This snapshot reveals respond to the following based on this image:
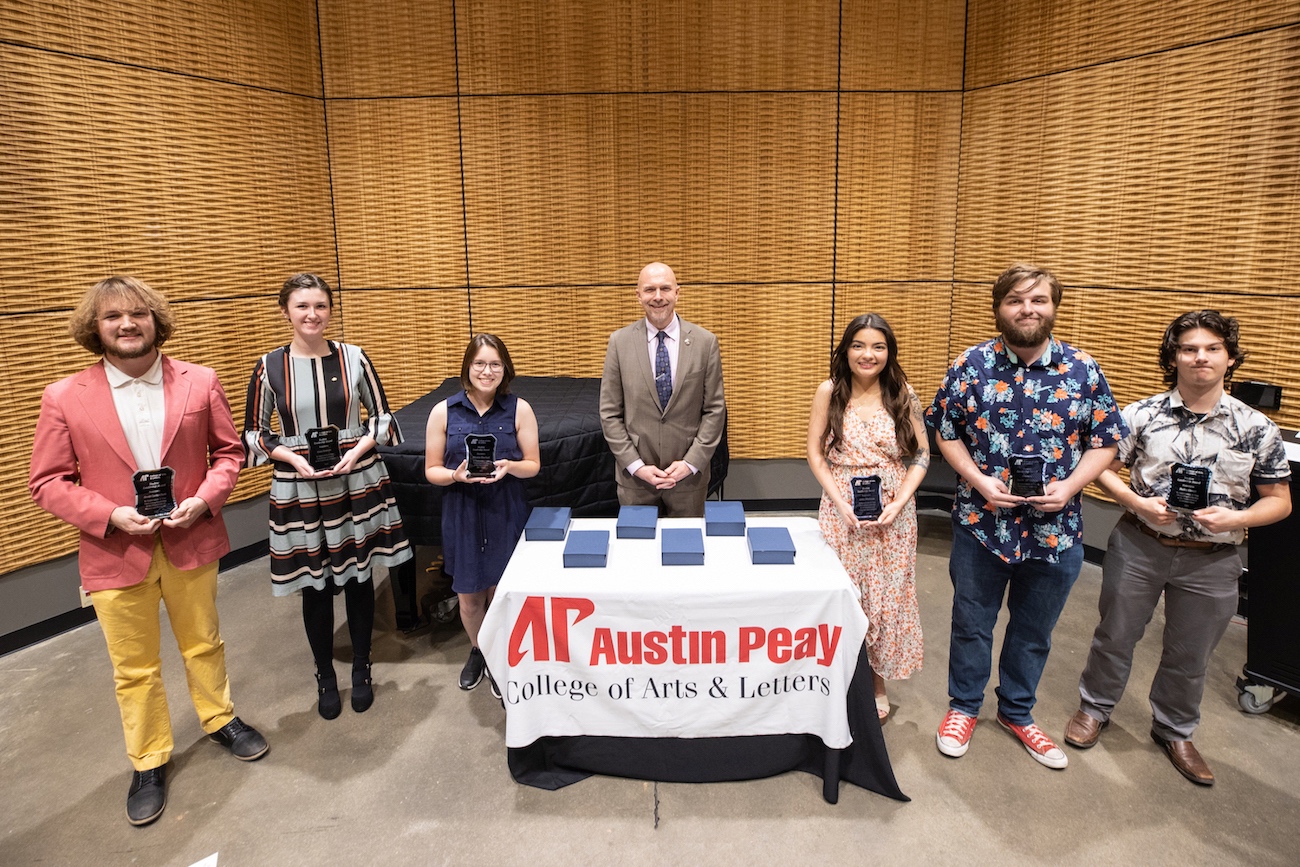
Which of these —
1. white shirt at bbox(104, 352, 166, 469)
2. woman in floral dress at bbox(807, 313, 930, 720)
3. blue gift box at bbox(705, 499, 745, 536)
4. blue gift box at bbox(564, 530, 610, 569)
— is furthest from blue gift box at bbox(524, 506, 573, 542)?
white shirt at bbox(104, 352, 166, 469)

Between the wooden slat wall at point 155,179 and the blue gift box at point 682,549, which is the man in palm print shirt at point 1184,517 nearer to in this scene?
the blue gift box at point 682,549

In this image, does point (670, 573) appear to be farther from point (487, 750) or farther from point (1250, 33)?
point (1250, 33)

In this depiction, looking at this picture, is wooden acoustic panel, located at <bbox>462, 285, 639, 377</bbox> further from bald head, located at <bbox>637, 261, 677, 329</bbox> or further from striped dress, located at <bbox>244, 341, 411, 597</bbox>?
striped dress, located at <bbox>244, 341, 411, 597</bbox>

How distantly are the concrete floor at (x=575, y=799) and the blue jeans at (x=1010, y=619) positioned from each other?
19cm

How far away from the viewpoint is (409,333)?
520cm

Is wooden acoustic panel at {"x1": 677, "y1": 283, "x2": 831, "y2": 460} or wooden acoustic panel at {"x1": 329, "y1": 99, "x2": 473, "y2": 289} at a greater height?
wooden acoustic panel at {"x1": 329, "y1": 99, "x2": 473, "y2": 289}

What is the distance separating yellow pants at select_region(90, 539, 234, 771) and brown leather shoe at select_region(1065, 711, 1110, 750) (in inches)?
123

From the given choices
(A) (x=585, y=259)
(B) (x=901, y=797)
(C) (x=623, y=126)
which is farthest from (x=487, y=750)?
(C) (x=623, y=126)

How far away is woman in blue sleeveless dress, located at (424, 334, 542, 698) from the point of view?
9.41ft

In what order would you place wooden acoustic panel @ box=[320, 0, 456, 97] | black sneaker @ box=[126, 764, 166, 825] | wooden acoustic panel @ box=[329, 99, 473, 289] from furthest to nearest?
wooden acoustic panel @ box=[329, 99, 473, 289] → wooden acoustic panel @ box=[320, 0, 456, 97] → black sneaker @ box=[126, 764, 166, 825]

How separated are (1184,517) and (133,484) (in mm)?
3284

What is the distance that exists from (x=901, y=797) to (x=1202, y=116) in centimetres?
360

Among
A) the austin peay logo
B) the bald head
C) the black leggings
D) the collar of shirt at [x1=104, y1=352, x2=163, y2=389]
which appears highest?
the bald head

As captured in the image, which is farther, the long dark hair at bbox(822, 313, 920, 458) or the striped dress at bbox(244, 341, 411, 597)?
the striped dress at bbox(244, 341, 411, 597)
